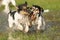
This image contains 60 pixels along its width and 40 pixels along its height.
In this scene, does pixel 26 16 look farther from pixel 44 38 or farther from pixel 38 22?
pixel 44 38

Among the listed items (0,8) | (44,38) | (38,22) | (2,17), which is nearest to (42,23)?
(38,22)

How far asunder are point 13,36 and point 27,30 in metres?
0.71

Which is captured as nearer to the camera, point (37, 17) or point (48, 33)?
point (48, 33)

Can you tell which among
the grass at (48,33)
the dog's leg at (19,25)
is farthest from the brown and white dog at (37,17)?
the dog's leg at (19,25)

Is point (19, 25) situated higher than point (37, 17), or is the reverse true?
point (37, 17)

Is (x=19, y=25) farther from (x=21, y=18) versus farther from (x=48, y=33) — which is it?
(x=48, y=33)

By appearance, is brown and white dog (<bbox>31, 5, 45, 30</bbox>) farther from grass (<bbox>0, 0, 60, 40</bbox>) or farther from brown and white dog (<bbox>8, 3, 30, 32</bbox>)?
grass (<bbox>0, 0, 60, 40</bbox>)

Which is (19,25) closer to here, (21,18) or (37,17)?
(21,18)

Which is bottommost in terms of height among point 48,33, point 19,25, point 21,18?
point 48,33

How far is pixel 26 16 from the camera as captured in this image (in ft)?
38.7

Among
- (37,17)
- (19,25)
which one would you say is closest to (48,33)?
(37,17)

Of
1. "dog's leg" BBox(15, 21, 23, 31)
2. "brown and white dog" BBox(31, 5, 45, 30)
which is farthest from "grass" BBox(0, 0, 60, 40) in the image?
"brown and white dog" BBox(31, 5, 45, 30)

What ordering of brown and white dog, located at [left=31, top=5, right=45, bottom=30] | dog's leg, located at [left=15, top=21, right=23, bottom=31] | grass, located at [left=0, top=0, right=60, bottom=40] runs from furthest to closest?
dog's leg, located at [left=15, top=21, right=23, bottom=31] < brown and white dog, located at [left=31, top=5, right=45, bottom=30] < grass, located at [left=0, top=0, right=60, bottom=40]

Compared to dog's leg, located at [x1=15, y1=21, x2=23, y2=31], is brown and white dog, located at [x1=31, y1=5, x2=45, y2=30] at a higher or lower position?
higher
